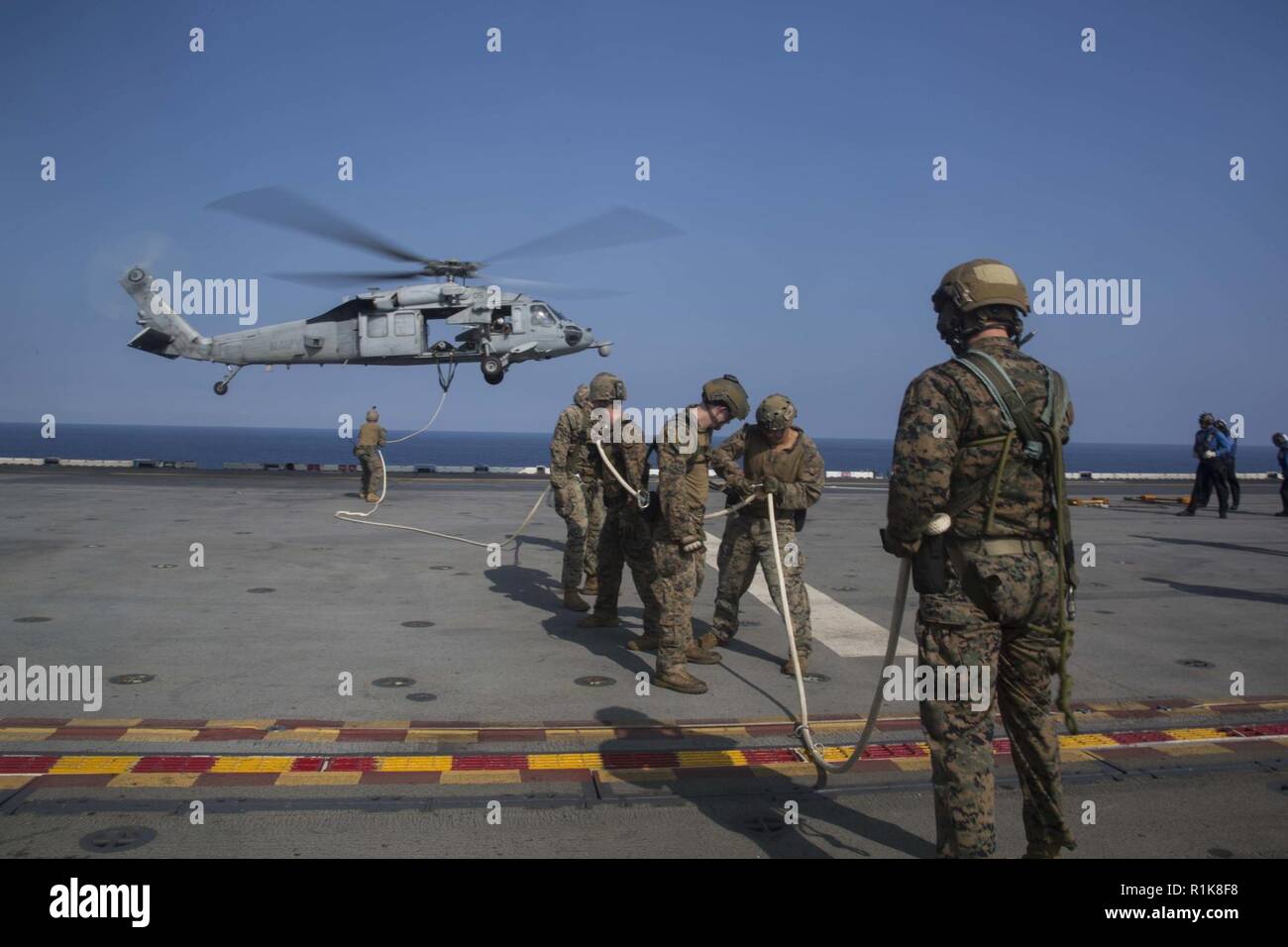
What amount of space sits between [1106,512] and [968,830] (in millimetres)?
18698

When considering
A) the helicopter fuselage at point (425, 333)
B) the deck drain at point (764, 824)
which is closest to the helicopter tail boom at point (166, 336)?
the helicopter fuselage at point (425, 333)

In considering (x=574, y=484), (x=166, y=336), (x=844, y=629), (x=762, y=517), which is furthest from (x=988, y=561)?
(x=166, y=336)

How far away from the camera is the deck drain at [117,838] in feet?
12.8

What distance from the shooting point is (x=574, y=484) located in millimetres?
9648

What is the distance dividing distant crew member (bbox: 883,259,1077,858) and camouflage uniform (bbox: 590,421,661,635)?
384 centimetres

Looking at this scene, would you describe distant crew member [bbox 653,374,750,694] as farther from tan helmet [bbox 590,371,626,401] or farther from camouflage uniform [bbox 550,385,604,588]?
camouflage uniform [bbox 550,385,604,588]

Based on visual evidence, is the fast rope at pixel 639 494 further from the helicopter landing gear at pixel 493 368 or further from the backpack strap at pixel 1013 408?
the helicopter landing gear at pixel 493 368

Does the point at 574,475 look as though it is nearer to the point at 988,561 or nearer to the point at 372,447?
the point at 988,561

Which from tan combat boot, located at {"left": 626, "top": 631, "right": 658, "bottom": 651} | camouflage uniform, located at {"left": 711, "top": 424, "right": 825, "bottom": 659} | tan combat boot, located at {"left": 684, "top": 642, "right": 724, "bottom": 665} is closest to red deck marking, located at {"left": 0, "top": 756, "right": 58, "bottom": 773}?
tan combat boot, located at {"left": 626, "top": 631, "right": 658, "bottom": 651}

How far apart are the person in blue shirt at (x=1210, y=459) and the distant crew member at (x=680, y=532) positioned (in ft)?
50.6

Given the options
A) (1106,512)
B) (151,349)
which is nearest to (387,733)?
(1106,512)

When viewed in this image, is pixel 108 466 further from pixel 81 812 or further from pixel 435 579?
pixel 81 812

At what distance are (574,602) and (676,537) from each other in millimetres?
2817
